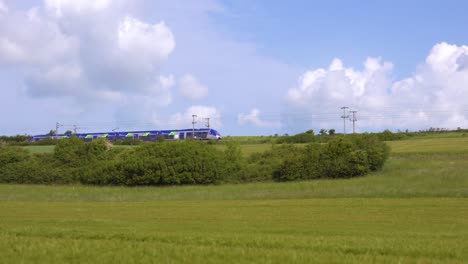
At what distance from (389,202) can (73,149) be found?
43.9 metres

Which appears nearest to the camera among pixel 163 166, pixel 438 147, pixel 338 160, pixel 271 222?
pixel 271 222

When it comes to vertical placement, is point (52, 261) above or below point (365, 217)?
above

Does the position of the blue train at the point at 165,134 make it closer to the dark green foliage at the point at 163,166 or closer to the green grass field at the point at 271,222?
the dark green foliage at the point at 163,166

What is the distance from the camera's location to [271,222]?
21.9 meters

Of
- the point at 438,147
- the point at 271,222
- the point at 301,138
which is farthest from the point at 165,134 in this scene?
the point at 271,222

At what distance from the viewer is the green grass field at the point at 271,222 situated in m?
9.56

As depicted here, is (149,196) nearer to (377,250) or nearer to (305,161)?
(305,161)

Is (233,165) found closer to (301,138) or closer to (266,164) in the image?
(266,164)

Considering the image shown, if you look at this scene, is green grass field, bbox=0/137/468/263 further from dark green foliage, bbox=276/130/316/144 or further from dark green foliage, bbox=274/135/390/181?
dark green foliage, bbox=276/130/316/144

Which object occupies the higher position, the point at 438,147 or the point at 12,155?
the point at 438,147

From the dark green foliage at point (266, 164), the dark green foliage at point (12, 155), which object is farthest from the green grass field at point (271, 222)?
the dark green foliage at point (12, 155)

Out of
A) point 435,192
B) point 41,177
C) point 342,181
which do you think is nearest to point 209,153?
point 342,181

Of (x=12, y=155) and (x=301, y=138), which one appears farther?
(x=301, y=138)

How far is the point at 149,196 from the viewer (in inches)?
1871
